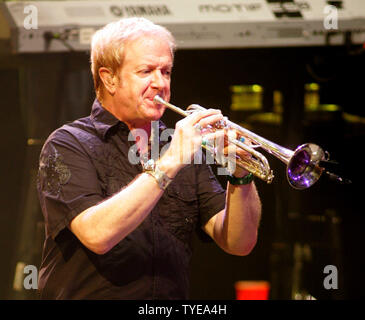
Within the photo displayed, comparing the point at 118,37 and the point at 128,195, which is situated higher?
the point at 118,37

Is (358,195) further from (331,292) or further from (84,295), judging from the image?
(84,295)

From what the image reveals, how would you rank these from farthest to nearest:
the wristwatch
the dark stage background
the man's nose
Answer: the dark stage background
the man's nose
the wristwatch

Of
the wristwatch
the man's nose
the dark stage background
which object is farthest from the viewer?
the dark stage background

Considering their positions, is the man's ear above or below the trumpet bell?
above

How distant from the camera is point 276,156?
2137mm

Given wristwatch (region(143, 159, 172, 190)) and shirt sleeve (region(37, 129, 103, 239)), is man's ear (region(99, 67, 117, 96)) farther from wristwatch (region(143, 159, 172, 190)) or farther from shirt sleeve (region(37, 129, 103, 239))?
wristwatch (region(143, 159, 172, 190))

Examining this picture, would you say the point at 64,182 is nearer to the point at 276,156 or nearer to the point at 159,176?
the point at 159,176

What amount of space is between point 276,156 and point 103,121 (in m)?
0.68

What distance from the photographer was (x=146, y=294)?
193cm

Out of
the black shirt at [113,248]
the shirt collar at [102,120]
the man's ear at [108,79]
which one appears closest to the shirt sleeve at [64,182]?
the black shirt at [113,248]

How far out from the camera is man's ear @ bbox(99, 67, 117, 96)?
212 cm

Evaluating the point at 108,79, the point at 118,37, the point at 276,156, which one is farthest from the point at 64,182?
the point at 276,156

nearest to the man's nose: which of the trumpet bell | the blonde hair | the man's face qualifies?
the man's face

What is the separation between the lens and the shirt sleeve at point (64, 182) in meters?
1.84
